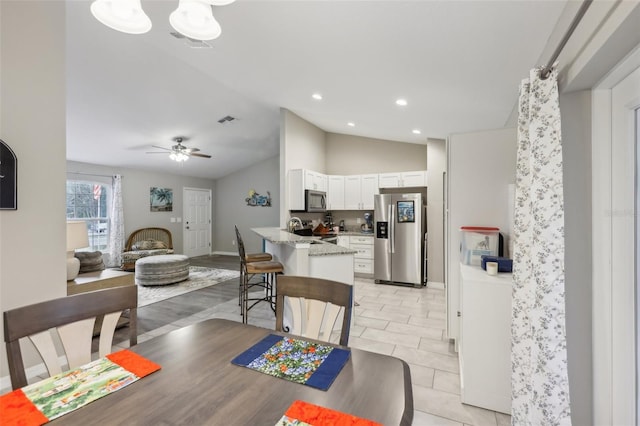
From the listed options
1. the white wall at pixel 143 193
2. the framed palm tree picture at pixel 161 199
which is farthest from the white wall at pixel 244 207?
the framed palm tree picture at pixel 161 199

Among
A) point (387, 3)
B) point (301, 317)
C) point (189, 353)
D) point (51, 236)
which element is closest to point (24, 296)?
point (51, 236)

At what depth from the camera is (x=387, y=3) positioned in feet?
5.98

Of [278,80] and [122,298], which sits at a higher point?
[278,80]

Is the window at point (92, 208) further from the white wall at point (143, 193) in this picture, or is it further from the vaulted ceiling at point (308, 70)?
the vaulted ceiling at point (308, 70)

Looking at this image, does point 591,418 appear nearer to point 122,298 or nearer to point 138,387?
point 138,387

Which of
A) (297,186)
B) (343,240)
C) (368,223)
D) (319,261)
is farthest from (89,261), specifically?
(368,223)

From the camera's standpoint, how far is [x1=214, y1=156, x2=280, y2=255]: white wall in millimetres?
8344

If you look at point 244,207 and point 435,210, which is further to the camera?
point 244,207

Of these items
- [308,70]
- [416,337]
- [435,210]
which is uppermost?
[308,70]

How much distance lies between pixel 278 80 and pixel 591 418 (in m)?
3.99

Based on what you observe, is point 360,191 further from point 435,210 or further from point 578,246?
point 578,246

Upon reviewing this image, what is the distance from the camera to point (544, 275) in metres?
1.39

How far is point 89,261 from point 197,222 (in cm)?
518

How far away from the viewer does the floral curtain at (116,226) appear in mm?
6652
